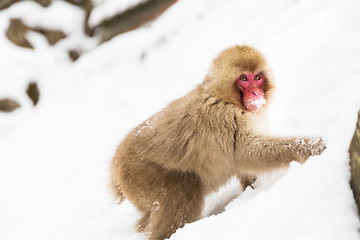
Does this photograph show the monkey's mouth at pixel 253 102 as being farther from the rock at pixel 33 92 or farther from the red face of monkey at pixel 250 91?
the rock at pixel 33 92

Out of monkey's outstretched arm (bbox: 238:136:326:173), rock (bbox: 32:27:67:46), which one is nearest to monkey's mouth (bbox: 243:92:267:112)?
monkey's outstretched arm (bbox: 238:136:326:173)

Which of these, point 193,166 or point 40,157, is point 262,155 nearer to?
point 193,166

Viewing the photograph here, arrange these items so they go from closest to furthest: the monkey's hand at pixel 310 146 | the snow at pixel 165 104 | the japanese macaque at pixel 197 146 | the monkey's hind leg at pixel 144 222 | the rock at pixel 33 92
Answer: the snow at pixel 165 104 < the monkey's hand at pixel 310 146 < the japanese macaque at pixel 197 146 < the monkey's hind leg at pixel 144 222 < the rock at pixel 33 92

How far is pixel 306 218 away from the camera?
169 centimetres

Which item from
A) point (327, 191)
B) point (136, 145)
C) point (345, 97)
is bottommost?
point (345, 97)

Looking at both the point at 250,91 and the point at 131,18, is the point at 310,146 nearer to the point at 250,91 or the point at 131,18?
the point at 250,91

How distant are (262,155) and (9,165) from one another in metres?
4.70

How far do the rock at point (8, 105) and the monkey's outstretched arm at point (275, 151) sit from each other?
5276 millimetres

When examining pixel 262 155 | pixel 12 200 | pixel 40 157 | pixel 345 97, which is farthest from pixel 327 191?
pixel 40 157

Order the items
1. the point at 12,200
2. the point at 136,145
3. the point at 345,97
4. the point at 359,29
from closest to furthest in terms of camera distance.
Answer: the point at 345,97, the point at 136,145, the point at 359,29, the point at 12,200

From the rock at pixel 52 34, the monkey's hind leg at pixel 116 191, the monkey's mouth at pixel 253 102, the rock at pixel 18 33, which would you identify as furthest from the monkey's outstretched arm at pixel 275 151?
the rock at pixel 18 33

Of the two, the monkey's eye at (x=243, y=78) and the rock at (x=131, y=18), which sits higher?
the rock at (x=131, y=18)

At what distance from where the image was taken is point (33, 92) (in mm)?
7219

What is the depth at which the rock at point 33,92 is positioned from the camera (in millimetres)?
7164
